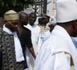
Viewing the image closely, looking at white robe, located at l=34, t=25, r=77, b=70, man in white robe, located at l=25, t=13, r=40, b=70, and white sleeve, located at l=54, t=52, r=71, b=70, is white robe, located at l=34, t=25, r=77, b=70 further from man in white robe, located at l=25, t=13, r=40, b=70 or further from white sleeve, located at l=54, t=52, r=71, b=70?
man in white robe, located at l=25, t=13, r=40, b=70

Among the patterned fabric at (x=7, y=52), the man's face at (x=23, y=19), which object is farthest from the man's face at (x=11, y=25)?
the man's face at (x=23, y=19)

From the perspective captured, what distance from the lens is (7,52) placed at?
582 cm

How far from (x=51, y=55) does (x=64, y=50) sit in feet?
0.42

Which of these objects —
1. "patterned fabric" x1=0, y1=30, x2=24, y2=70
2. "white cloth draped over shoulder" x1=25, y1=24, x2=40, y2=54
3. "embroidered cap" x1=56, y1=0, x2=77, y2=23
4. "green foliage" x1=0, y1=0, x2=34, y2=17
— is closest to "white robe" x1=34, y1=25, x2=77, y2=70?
"embroidered cap" x1=56, y1=0, x2=77, y2=23

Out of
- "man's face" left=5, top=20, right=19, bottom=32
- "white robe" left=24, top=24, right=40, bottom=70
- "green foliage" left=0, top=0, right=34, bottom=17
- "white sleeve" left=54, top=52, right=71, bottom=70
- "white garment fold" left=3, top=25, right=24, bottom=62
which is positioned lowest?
"green foliage" left=0, top=0, right=34, bottom=17

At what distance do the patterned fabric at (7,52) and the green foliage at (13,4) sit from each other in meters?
12.0

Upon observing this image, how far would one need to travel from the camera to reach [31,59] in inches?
295

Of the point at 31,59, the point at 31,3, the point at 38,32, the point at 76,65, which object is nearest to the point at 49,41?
the point at 76,65

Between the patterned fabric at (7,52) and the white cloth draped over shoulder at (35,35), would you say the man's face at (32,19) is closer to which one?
the white cloth draped over shoulder at (35,35)

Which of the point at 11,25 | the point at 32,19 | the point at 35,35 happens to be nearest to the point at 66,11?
the point at 11,25

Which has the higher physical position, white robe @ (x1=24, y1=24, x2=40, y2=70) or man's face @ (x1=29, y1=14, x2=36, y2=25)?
man's face @ (x1=29, y1=14, x2=36, y2=25)

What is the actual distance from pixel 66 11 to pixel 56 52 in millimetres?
462

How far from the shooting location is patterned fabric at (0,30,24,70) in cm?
577

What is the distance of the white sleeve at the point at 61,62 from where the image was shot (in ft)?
10.6
